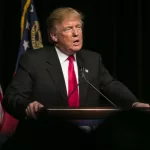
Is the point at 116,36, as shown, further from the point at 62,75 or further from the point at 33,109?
the point at 33,109

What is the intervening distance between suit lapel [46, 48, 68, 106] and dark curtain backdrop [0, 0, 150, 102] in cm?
173

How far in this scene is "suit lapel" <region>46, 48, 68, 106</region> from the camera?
2.13 m

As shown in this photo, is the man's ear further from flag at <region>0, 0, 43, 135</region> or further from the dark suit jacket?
flag at <region>0, 0, 43, 135</region>

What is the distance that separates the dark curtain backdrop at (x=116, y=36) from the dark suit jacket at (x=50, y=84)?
1.68 metres

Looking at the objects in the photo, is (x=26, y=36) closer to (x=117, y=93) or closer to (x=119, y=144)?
(x=117, y=93)

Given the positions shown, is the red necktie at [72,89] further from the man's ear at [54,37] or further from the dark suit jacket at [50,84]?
the man's ear at [54,37]

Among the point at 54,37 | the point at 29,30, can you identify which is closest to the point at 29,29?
the point at 29,30

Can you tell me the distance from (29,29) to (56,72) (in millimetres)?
1467

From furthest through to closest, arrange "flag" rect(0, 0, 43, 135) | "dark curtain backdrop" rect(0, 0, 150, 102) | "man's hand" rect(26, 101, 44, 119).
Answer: "dark curtain backdrop" rect(0, 0, 150, 102), "flag" rect(0, 0, 43, 135), "man's hand" rect(26, 101, 44, 119)

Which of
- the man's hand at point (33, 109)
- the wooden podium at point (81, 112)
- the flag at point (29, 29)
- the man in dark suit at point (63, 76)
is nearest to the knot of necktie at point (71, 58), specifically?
the man in dark suit at point (63, 76)

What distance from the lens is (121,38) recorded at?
161 inches

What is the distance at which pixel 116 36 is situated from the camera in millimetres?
4082

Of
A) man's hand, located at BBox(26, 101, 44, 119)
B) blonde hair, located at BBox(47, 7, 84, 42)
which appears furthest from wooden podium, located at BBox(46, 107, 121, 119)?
blonde hair, located at BBox(47, 7, 84, 42)

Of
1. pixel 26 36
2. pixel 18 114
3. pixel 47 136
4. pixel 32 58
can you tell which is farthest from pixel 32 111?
pixel 26 36
